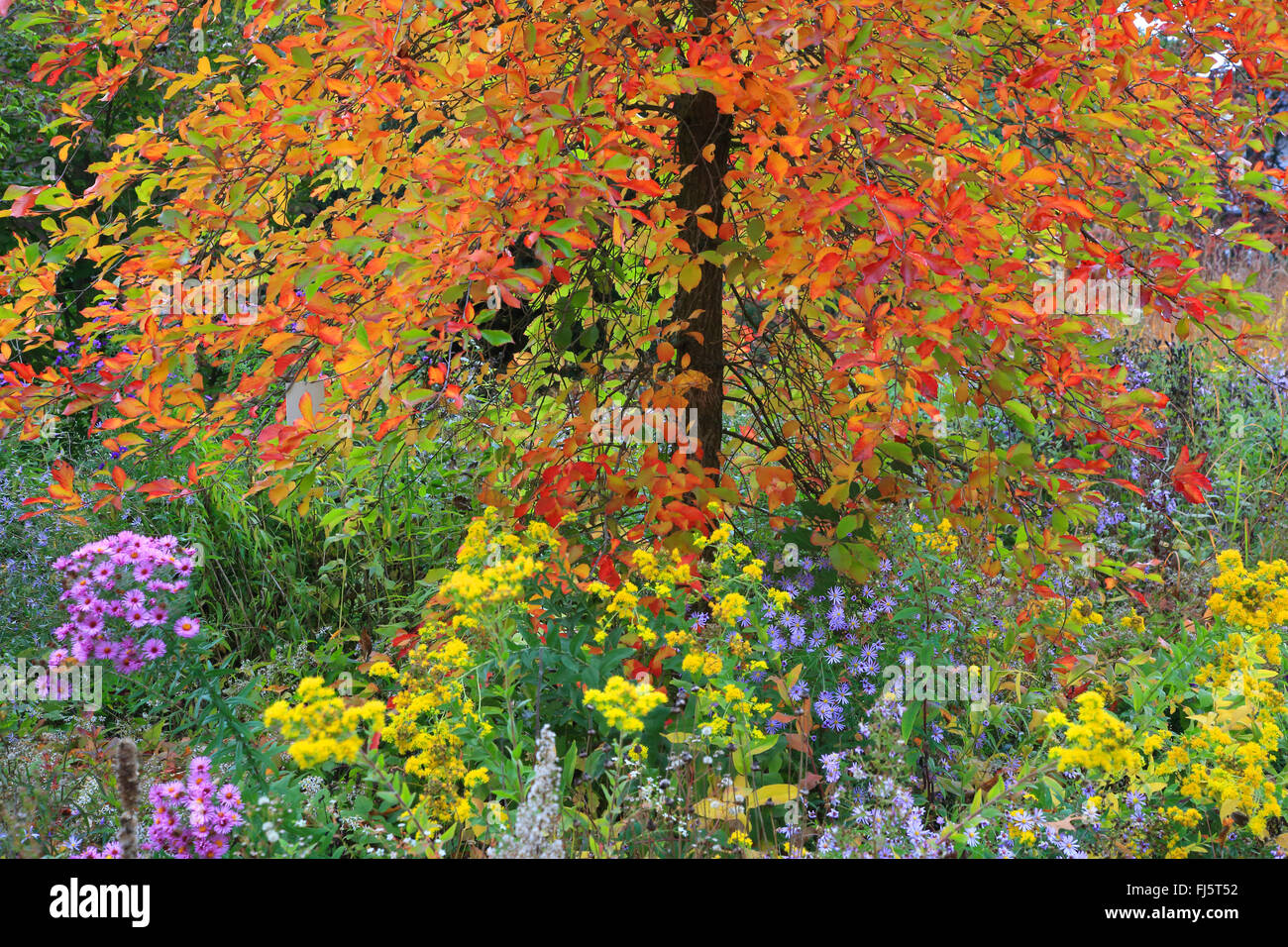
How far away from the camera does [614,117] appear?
7.81 feet

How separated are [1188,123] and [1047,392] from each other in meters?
0.94

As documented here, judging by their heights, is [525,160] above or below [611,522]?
above

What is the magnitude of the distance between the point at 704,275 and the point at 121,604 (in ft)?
6.05

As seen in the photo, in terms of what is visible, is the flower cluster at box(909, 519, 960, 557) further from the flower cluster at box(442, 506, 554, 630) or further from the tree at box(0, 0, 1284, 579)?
the flower cluster at box(442, 506, 554, 630)

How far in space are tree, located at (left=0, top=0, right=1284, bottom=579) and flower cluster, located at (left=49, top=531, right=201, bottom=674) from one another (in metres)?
0.31

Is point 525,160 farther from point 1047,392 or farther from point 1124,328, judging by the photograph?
point 1124,328

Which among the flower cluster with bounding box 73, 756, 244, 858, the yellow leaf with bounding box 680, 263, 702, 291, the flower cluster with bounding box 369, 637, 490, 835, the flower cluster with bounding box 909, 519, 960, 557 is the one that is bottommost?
the flower cluster with bounding box 73, 756, 244, 858

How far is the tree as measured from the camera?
2.04 meters

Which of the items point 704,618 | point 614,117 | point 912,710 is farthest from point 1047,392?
point 614,117

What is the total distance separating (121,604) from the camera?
2135mm

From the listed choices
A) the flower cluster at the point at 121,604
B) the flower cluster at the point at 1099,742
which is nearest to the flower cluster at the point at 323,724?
the flower cluster at the point at 121,604

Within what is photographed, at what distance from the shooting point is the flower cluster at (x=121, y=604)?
2080 mm

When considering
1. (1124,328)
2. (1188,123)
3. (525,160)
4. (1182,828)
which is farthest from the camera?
(1124,328)

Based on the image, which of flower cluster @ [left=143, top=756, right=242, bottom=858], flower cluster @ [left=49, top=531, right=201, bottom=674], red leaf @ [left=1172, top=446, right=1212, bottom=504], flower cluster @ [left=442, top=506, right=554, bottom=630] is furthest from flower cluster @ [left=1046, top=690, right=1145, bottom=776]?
flower cluster @ [left=49, top=531, right=201, bottom=674]
